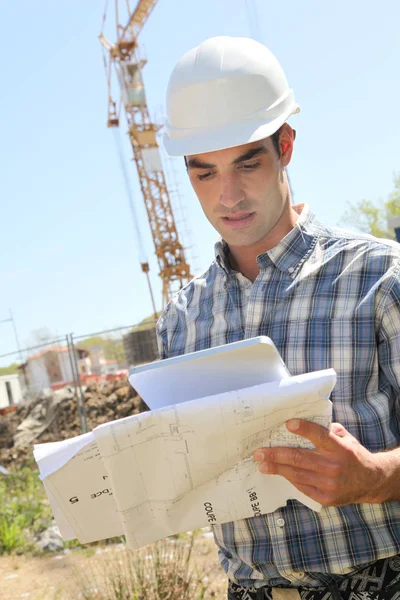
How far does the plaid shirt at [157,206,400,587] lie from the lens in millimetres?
1626

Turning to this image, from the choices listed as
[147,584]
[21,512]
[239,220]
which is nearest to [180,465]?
[239,220]

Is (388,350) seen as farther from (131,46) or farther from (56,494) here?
(131,46)

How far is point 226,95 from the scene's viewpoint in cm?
185

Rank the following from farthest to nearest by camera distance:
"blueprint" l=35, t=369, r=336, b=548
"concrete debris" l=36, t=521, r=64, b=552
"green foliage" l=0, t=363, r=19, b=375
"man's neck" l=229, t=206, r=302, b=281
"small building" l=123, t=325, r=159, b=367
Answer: "small building" l=123, t=325, r=159, b=367 < "green foliage" l=0, t=363, r=19, b=375 < "concrete debris" l=36, t=521, r=64, b=552 < "man's neck" l=229, t=206, r=302, b=281 < "blueprint" l=35, t=369, r=336, b=548

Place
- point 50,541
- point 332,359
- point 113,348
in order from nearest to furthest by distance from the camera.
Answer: point 332,359, point 50,541, point 113,348

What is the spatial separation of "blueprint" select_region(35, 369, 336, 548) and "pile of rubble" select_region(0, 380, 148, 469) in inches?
410

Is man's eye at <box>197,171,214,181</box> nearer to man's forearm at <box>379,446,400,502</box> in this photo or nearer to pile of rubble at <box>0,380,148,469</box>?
man's forearm at <box>379,446,400,502</box>

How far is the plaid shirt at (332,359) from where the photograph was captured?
163cm

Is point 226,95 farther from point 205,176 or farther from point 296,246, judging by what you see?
point 296,246

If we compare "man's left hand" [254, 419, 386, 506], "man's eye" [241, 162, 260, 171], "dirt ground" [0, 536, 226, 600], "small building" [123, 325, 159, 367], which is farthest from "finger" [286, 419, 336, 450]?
"small building" [123, 325, 159, 367]

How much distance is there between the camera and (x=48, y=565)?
606 centimetres

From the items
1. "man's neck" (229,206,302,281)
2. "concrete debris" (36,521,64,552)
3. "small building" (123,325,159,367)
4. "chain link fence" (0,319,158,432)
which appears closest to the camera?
"man's neck" (229,206,302,281)

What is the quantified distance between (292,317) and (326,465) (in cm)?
47

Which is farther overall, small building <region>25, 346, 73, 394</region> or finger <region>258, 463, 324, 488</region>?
small building <region>25, 346, 73, 394</region>
